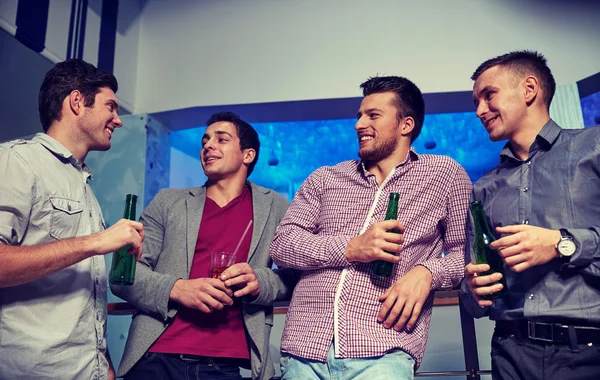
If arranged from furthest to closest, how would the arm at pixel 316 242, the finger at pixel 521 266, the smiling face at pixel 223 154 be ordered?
the smiling face at pixel 223 154
the arm at pixel 316 242
the finger at pixel 521 266

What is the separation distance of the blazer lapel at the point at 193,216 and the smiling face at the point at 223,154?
0.35 feet

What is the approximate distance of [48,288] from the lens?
1.55m

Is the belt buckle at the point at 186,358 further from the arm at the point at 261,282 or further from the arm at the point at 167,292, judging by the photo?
the arm at the point at 261,282

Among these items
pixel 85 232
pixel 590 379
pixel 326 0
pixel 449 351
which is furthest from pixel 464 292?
pixel 326 0

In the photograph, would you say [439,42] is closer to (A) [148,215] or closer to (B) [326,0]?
Result: (B) [326,0]

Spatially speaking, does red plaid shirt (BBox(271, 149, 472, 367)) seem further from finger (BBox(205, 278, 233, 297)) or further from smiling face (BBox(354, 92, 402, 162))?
finger (BBox(205, 278, 233, 297))

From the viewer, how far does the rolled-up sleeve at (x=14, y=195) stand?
1.45m

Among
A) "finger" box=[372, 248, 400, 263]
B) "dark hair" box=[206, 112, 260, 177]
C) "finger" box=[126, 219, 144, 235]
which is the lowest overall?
"finger" box=[372, 248, 400, 263]

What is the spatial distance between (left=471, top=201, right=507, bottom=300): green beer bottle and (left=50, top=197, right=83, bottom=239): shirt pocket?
47.8 inches

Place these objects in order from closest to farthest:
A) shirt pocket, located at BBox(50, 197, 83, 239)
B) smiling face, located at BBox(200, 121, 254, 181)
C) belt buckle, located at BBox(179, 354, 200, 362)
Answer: shirt pocket, located at BBox(50, 197, 83, 239) < belt buckle, located at BBox(179, 354, 200, 362) < smiling face, located at BBox(200, 121, 254, 181)

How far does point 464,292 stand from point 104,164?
3229mm

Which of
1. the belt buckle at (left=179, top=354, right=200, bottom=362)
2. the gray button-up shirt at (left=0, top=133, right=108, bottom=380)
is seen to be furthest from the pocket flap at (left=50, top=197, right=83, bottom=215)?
the belt buckle at (left=179, top=354, right=200, bottom=362)

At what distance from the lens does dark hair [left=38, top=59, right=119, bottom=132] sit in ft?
6.06

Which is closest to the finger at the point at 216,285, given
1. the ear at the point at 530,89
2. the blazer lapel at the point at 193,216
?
the blazer lapel at the point at 193,216
